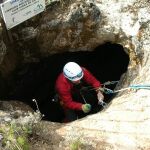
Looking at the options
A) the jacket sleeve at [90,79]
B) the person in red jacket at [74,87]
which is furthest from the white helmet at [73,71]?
the jacket sleeve at [90,79]

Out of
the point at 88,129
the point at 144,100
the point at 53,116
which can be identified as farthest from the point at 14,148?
the point at 53,116

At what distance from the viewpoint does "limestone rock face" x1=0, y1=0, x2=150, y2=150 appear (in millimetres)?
5008

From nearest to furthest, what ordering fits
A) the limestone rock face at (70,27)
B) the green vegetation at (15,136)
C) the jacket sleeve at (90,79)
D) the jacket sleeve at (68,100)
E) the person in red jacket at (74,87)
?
the green vegetation at (15,136), the limestone rock face at (70,27), the person in red jacket at (74,87), the jacket sleeve at (68,100), the jacket sleeve at (90,79)

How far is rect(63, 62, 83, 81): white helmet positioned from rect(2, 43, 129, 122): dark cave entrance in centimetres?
112

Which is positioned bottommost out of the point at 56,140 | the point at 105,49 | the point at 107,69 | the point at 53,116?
the point at 53,116

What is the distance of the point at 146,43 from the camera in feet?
20.9

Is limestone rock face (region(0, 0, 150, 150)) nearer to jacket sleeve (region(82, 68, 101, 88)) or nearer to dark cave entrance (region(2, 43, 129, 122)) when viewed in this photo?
jacket sleeve (region(82, 68, 101, 88))

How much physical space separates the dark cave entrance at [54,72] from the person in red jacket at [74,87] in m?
0.71

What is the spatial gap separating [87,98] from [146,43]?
1946 mm

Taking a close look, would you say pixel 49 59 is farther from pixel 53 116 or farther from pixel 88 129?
pixel 88 129

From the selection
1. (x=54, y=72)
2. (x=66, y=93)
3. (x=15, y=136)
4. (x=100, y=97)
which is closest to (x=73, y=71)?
(x=66, y=93)

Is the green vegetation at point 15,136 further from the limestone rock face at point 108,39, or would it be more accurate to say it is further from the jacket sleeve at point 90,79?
the jacket sleeve at point 90,79

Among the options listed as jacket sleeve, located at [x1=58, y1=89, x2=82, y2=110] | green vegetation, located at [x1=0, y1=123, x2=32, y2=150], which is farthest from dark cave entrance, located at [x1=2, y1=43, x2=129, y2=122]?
green vegetation, located at [x1=0, y1=123, x2=32, y2=150]

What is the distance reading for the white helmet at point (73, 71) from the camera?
678cm
